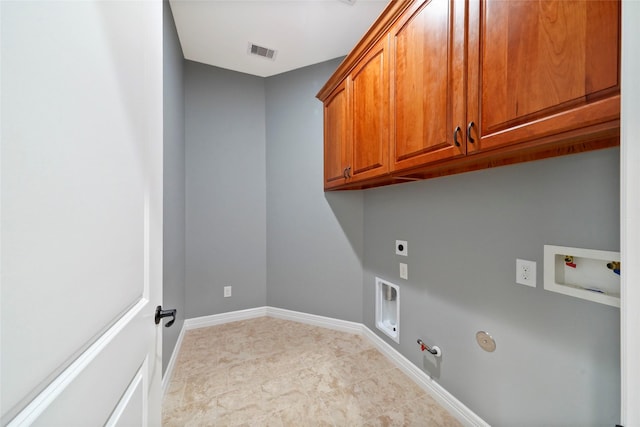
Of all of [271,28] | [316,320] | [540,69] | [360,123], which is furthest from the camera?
[316,320]

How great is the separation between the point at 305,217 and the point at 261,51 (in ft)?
5.53

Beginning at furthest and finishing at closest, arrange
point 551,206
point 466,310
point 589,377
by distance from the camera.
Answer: point 466,310, point 551,206, point 589,377

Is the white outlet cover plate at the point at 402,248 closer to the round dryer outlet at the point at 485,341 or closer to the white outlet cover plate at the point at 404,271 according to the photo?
the white outlet cover plate at the point at 404,271

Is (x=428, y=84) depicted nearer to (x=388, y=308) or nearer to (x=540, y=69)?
(x=540, y=69)

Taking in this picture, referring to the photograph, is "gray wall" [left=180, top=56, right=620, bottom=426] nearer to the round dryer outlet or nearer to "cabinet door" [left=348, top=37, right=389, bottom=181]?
the round dryer outlet

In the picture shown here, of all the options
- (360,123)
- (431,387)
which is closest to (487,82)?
(360,123)

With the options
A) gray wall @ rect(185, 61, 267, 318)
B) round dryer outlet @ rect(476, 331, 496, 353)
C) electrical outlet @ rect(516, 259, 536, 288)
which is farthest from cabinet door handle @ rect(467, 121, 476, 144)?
gray wall @ rect(185, 61, 267, 318)

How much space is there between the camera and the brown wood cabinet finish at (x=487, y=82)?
693 mm

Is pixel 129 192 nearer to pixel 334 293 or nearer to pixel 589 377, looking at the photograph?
pixel 589 377

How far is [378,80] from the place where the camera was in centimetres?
155

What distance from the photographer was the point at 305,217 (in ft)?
8.63

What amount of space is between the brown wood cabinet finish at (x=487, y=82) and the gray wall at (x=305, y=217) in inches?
36.8
